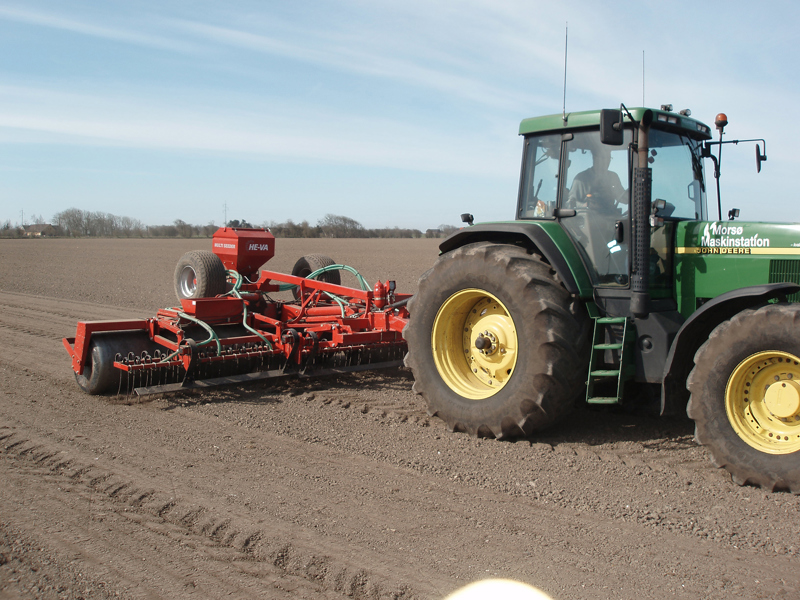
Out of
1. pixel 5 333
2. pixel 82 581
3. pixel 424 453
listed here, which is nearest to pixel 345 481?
pixel 424 453

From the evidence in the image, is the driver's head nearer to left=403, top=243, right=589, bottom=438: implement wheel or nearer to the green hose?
left=403, top=243, right=589, bottom=438: implement wheel

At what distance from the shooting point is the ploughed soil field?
2920 mm

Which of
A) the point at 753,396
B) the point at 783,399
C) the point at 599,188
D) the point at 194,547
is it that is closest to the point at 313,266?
the point at 599,188

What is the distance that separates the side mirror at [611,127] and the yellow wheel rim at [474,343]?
1359 millimetres

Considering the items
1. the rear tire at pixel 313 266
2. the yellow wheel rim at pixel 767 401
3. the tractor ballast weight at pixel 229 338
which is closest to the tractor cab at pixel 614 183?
the yellow wheel rim at pixel 767 401

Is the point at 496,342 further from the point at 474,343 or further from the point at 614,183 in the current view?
the point at 614,183

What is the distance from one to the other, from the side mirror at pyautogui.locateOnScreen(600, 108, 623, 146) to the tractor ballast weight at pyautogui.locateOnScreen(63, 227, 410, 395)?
2.86 metres

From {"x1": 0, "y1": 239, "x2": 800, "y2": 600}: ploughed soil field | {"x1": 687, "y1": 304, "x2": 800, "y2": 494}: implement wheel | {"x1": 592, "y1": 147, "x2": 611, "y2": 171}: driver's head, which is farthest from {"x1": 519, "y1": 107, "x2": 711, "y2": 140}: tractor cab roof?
{"x1": 0, "y1": 239, "x2": 800, "y2": 600}: ploughed soil field

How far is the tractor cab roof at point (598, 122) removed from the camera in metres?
4.57

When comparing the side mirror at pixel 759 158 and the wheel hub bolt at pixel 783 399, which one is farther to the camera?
the side mirror at pixel 759 158

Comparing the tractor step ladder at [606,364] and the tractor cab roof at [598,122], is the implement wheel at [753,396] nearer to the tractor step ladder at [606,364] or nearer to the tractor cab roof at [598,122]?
the tractor step ladder at [606,364]

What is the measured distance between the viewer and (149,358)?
6.02m

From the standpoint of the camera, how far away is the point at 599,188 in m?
4.72

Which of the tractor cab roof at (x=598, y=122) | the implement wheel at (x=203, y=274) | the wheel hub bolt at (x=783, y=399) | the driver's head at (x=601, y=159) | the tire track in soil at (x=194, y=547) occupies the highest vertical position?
the tractor cab roof at (x=598, y=122)
